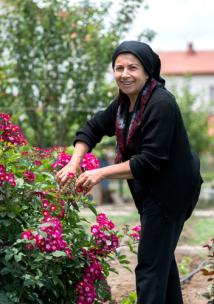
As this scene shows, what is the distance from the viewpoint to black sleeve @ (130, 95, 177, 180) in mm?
3184

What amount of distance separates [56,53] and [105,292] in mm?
6550

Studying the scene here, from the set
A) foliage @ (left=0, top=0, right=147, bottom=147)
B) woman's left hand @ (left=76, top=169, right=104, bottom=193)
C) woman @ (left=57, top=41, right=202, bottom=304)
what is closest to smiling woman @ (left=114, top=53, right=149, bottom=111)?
woman @ (left=57, top=41, right=202, bottom=304)

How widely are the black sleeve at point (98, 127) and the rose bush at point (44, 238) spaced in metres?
0.11

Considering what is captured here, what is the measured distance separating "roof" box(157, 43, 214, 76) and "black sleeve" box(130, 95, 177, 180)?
39.5 m

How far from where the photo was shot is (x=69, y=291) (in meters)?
3.49

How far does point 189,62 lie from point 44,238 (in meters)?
43.2

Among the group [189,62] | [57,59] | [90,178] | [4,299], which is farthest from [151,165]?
[189,62]

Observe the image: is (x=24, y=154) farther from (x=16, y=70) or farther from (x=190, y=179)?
(x=16, y=70)

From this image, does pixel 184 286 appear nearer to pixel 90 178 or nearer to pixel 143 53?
pixel 90 178

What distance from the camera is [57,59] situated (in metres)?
9.91

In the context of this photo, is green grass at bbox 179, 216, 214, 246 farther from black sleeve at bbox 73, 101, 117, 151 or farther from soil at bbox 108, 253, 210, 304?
black sleeve at bbox 73, 101, 117, 151

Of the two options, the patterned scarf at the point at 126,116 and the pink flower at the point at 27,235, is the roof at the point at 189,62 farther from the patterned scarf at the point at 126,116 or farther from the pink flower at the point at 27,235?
the pink flower at the point at 27,235

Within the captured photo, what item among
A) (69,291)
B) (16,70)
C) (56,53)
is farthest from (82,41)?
(69,291)

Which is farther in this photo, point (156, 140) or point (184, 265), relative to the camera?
point (184, 265)
